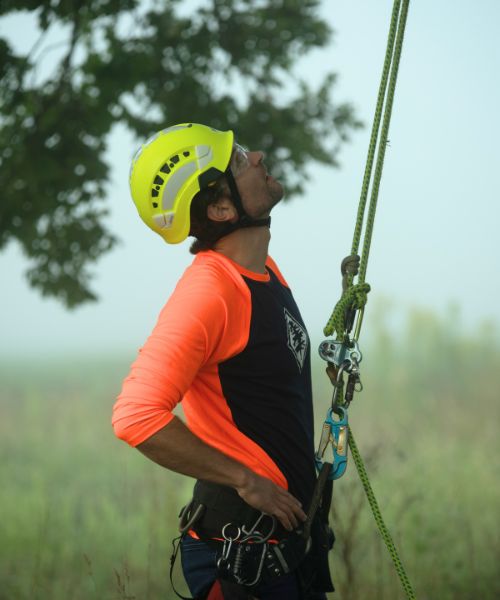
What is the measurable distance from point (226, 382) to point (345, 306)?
528mm

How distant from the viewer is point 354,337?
258 centimetres

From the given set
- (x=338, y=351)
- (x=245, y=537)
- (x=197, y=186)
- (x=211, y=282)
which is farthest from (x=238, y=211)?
(x=245, y=537)

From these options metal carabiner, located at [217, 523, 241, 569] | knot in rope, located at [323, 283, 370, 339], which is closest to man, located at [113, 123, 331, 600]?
metal carabiner, located at [217, 523, 241, 569]

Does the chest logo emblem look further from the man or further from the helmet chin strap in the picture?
the helmet chin strap

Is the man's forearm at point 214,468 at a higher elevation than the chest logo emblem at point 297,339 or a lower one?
lower

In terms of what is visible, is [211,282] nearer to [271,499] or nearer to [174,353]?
[174,353]

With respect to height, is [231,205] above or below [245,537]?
above

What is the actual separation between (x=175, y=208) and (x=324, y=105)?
4.89 m

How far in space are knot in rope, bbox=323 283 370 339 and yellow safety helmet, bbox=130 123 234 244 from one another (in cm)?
59

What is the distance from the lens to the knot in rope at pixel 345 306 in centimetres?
256

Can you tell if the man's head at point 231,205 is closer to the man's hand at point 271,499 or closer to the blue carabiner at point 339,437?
the blue carabiner at point 339,437

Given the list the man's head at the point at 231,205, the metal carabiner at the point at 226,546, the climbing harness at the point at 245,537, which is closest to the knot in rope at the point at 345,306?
the man's head at the point at 231,205

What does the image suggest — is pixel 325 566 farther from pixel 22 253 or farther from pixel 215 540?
pixel 22 253

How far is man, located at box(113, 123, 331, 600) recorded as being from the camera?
2.12m
